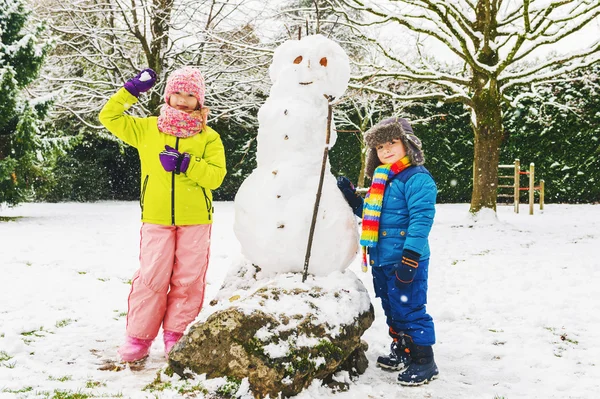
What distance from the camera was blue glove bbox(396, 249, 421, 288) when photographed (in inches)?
98.8

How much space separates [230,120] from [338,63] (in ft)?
36.2

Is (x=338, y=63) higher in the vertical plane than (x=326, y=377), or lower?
higher

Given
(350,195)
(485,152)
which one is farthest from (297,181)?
(485,152)

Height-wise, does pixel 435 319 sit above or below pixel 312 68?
below

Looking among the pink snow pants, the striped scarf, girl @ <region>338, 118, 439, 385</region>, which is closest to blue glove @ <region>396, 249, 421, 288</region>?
girl @ <region>338, 118, 439, 385</region>

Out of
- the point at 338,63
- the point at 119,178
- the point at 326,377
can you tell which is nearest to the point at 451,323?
the point at 326,377

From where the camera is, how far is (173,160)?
8.84ft

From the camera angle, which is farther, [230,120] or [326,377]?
[230,120]

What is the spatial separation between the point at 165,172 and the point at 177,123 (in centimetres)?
29

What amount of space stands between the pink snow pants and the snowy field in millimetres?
239

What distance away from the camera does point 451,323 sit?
3592 mm

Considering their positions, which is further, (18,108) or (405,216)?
(18,108)

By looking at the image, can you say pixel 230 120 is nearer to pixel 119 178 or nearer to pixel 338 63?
pixel 119 178

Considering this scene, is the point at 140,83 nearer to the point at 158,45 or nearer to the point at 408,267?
the point at 408,267
